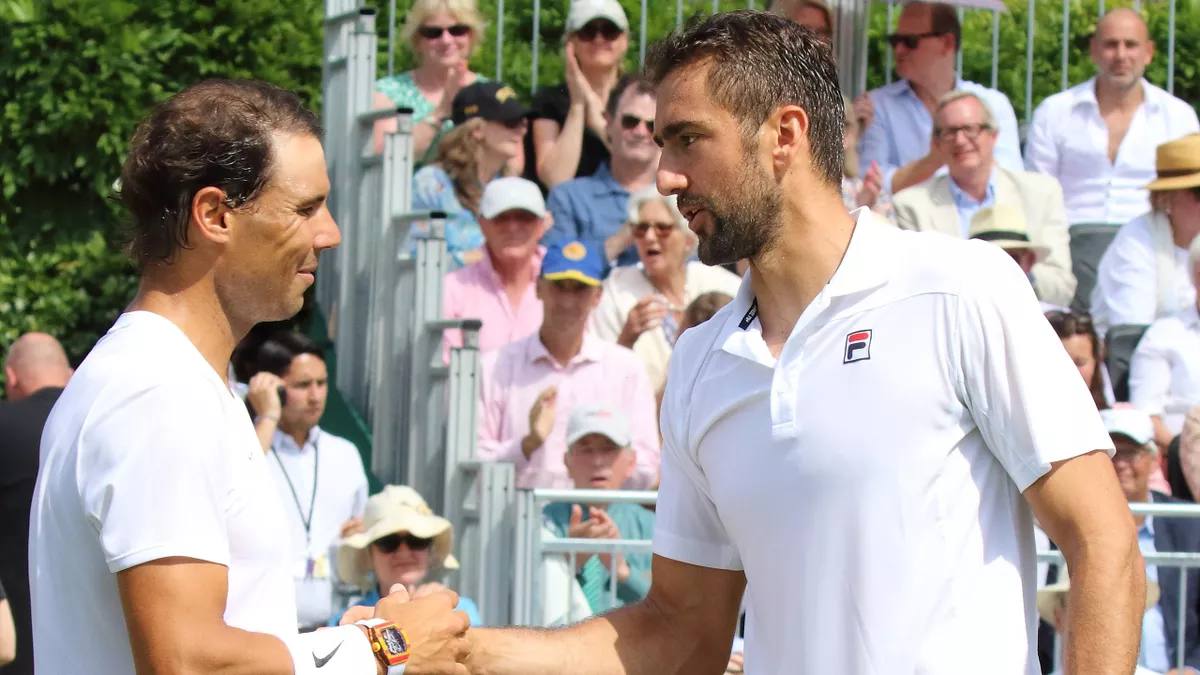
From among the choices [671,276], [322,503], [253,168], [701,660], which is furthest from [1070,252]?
[253,168]

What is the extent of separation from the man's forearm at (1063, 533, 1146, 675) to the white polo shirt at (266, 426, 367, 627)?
168 inches

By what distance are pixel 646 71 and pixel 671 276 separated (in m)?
4.66

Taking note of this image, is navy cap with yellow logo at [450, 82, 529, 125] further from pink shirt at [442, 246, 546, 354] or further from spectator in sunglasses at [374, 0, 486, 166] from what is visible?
pink shirt at [442, 246, 546, 354]

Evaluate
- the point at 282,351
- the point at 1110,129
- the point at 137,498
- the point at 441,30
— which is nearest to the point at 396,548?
the point at 282,351

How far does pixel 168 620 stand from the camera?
291cm

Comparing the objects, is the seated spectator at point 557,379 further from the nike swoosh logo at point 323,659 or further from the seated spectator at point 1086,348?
the nike swoosh logo at point 323,659

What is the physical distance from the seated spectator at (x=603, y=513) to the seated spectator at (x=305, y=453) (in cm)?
90

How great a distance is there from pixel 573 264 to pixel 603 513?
4.95ft

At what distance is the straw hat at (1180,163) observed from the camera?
28.6 ft

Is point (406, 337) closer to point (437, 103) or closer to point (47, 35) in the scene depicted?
point (437, 103)

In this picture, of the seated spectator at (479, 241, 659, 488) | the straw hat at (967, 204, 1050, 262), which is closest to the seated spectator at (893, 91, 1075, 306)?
the straw hat at (967, 204, 1050, 262)

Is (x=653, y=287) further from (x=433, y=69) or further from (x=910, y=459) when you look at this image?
(x=910, y=459)

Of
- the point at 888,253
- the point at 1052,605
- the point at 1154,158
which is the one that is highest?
the point at 1154,158

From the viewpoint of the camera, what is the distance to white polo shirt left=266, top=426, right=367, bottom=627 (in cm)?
727
